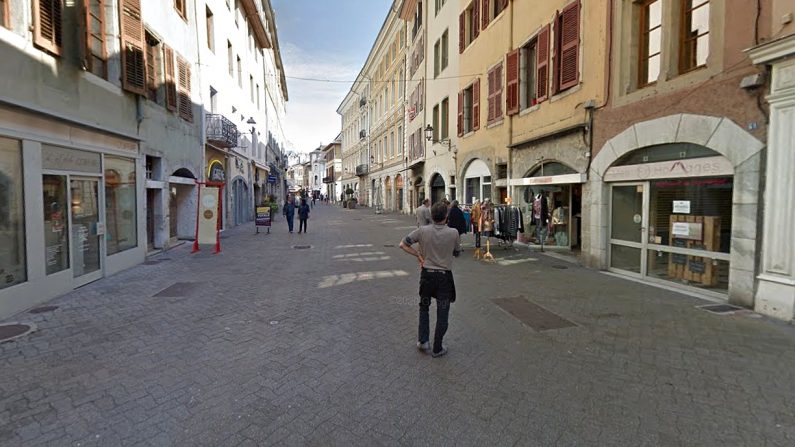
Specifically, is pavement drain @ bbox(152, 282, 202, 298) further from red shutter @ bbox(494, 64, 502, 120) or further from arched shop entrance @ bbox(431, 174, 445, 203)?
arched shop entrance @ bbox(431, 174, 445, 203)

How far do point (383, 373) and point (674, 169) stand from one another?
6.44 metres

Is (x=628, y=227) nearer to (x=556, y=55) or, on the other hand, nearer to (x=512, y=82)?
(x=556, y=55)

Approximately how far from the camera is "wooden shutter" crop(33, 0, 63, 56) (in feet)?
19.9

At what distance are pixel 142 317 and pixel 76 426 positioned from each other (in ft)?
9.33

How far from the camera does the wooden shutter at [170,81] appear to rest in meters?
11.3

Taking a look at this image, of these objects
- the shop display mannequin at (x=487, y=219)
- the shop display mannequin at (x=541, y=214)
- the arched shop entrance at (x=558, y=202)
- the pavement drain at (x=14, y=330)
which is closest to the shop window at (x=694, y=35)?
the arched shop entrance at (x=558, y=202)

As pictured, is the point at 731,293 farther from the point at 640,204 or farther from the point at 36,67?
the point at 36,67

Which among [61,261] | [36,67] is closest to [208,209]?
[61,261]

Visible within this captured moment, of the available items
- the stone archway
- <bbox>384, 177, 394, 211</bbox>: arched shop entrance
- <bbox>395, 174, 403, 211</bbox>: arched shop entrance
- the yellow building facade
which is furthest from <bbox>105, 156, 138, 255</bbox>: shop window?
<bbox>384, 177, 394, 211</bbox>: arched shop entrance

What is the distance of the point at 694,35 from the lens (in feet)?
22.2

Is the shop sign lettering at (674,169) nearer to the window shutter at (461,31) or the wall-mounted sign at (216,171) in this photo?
the window shutter at (461,31)

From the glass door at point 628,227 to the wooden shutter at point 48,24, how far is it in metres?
10.8

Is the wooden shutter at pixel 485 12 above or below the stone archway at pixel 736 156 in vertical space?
above

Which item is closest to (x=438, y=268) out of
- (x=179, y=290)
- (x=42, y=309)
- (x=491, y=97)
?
(x=179, y=290)
